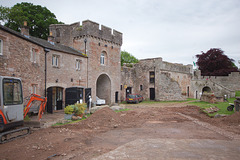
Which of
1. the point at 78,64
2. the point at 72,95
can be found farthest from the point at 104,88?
the point at 72,95

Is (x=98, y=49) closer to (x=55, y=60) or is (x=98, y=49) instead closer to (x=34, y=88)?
(x=55, y=60)

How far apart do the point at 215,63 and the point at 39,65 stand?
44.1 meters

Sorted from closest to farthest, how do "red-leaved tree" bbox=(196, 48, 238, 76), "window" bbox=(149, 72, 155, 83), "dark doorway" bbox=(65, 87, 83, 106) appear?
"dark doorway" bbox=(65, 87, 83, 106) → "window" bbox=(149, 72, 155, 83) → "red-leaved tree" bbox=(196, 48, 238, 76)

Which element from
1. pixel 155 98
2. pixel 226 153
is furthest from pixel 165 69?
pixel 226 153

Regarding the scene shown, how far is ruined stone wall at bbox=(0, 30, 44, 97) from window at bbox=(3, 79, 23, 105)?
10.1ft

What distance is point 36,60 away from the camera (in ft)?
49.3

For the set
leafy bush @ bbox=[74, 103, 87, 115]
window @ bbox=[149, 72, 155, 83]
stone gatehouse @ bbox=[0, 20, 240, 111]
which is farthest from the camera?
window @ bbox=[149, 72, 155, 83]

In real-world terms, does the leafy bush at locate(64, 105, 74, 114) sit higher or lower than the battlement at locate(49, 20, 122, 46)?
lower

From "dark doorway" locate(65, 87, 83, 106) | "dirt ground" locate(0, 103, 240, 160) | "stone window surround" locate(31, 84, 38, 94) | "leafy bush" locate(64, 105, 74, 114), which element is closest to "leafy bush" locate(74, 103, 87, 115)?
"leafy bush" locate(64, 105, 74, 114)

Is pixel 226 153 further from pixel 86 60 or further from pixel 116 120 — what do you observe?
pixel 86 60

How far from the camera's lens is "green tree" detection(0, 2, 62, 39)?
25531mm

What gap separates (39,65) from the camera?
50.0 feet

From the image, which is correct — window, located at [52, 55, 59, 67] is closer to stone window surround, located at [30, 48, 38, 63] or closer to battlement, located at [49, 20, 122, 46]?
stone window surround, located at [30, 48, 38, 63]

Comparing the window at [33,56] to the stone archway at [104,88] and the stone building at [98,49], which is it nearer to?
the stone building at [98,49]
